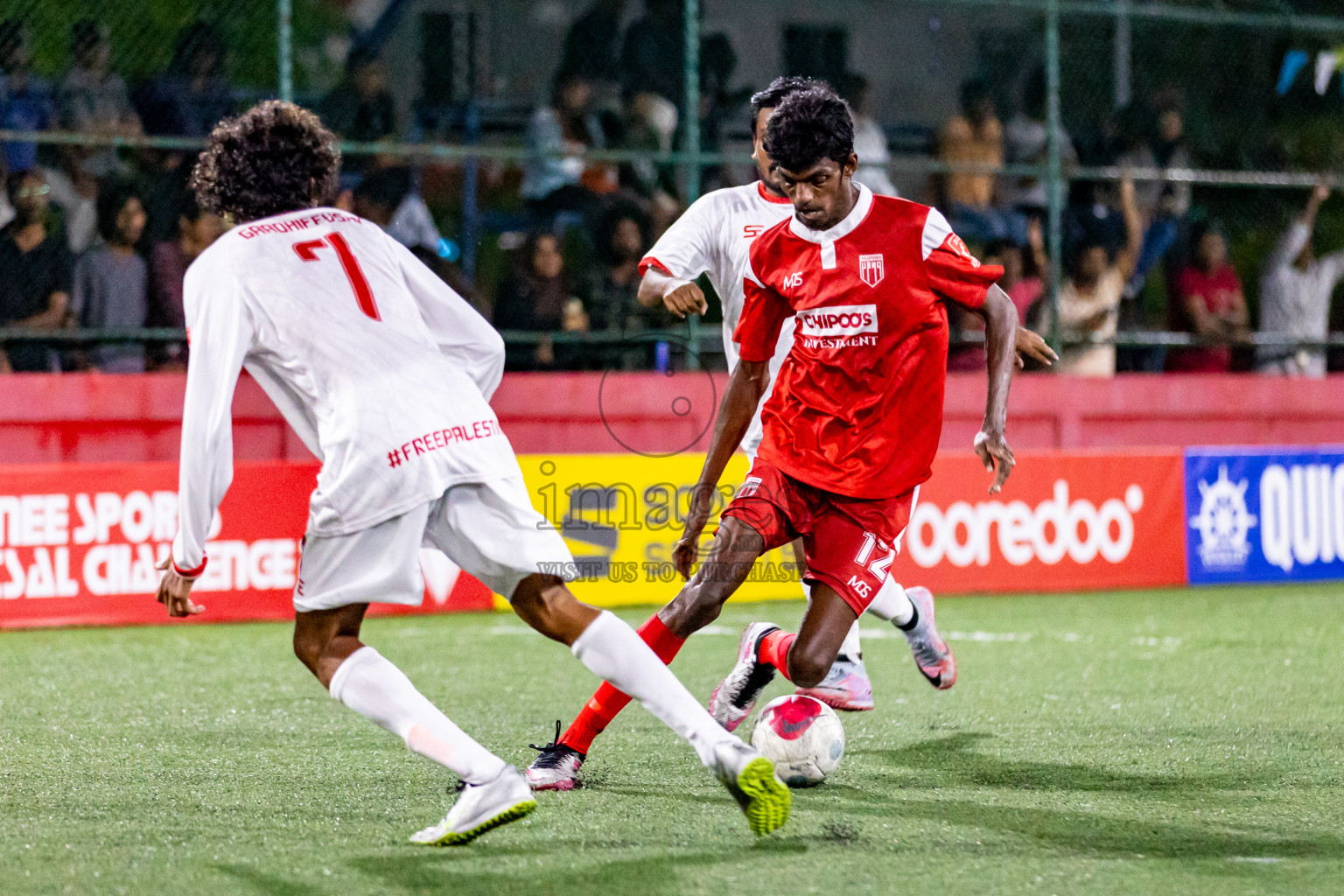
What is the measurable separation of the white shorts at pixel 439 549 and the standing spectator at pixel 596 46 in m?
8.96

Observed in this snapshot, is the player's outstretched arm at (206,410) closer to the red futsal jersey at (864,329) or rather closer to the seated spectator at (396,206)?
the red futsal jersey at (864,329)

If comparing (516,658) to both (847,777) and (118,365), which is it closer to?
(847,777)

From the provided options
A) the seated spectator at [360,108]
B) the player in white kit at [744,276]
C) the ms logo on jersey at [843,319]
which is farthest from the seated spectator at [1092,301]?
the ms logo on jersey at [843,319]

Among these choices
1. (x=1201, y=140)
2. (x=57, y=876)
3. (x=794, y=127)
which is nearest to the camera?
(x=57, y=876)

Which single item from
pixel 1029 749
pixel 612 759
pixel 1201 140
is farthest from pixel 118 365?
pixel 1201 140

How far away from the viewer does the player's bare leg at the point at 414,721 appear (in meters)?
3.92

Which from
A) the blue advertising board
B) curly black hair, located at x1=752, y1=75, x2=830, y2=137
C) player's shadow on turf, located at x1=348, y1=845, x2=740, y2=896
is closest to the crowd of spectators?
the blue advertising board

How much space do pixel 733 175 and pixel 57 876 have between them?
9.55 m

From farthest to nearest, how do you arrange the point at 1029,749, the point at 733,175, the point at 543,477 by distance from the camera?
the point at 733,175, the point at 543,477, the point at 1029,749

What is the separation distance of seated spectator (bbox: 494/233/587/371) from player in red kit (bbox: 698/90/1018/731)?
6.61 m

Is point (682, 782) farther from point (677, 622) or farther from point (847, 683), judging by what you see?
point (847, 683)

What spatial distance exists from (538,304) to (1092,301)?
444 cm

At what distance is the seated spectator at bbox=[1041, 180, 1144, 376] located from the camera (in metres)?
12.9

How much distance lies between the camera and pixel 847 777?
16.5 feet
